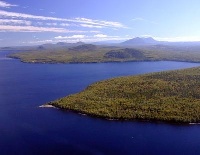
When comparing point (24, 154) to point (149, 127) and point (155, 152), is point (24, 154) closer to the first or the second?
point (155, 152)

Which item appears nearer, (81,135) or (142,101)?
(81,135)

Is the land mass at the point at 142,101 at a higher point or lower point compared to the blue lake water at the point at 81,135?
higher

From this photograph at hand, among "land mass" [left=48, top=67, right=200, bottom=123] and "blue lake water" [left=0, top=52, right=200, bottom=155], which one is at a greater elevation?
"land mass" [left=48, top=67, right=200, bottom=123]

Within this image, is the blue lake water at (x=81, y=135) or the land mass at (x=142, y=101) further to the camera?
the land mass at (x=142, y=101)

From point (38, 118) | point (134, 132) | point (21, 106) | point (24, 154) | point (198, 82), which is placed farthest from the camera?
point (198, 82)

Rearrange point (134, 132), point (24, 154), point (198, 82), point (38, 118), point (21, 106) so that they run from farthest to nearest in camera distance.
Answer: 1. point (198, 82)
2. point (21, 106)
3. point (38, 118)
4. point (134, 132)
5. point (24, 154)

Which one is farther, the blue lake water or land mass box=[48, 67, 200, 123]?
land mass box=[48, 67, 200, 123]

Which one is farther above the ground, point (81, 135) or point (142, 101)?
point (142, 101)

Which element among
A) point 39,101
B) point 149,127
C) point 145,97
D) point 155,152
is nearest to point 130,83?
point 145,97
